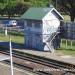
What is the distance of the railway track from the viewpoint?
72.7 feet

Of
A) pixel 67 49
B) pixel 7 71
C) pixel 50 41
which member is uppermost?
pixel 50 41

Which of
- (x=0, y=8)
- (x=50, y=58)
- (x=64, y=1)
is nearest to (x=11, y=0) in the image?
(x=0, y=8)

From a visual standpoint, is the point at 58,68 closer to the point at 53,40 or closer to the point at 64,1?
the point at 53,40

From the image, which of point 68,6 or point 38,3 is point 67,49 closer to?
point 68,6

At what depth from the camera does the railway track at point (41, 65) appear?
72.7 feet

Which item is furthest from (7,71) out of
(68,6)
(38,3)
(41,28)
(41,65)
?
(38,3)

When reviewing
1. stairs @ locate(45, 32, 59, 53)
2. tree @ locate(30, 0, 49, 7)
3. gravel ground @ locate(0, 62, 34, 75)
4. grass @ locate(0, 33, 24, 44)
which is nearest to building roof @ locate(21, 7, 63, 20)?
stairs @ locate(45, 32, 59, 53)

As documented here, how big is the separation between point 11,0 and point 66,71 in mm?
64836

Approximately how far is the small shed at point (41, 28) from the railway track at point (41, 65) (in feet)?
10.1

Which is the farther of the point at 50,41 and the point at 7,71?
the point at 50,41

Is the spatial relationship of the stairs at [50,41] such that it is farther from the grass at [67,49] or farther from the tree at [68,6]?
the tree at [68,6]

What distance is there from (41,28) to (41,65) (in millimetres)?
7710

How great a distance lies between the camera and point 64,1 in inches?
2058

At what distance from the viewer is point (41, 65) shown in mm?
24656
